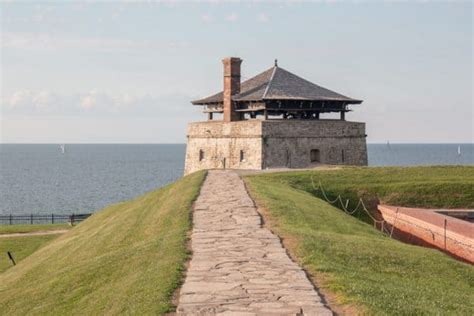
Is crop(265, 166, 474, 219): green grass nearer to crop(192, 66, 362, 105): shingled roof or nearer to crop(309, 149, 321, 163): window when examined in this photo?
crop(309, 149, 321, 163): window

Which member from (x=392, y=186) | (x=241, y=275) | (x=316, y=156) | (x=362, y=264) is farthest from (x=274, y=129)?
(x=241, y=275)

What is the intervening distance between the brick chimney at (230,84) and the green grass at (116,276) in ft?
71.6

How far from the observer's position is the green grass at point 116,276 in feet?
28.8

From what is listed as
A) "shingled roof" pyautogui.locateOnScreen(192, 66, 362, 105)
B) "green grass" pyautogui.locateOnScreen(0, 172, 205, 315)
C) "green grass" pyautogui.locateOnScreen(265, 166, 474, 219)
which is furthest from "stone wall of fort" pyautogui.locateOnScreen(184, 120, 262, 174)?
"green grass" pyautogui.locateOnScreen(0, 172, 205, 315)

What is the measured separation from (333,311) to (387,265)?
3.64m

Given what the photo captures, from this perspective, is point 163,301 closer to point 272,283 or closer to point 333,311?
point 272,283

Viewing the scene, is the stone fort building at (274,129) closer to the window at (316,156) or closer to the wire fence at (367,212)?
the window at (316,156)

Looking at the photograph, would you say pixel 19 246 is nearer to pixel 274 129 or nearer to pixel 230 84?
pixel 274 129

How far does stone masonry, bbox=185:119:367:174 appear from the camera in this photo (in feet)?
117

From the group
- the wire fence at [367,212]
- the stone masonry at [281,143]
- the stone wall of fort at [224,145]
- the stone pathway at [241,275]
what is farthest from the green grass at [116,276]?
the stone wall of fort at [224,145]

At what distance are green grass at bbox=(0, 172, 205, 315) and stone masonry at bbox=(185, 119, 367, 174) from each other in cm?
1808

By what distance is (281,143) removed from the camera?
35.9 meters

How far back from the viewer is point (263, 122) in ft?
116

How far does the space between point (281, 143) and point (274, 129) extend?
33.2 inches
